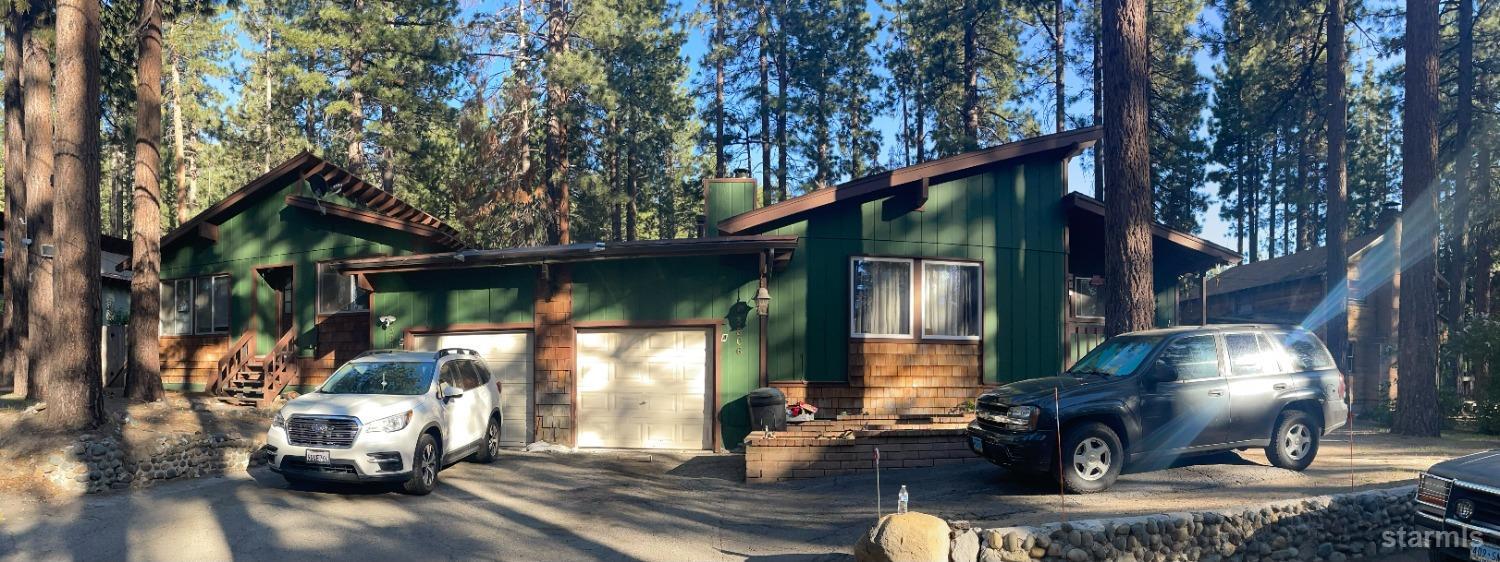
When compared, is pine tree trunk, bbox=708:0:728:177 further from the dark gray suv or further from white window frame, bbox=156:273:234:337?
the dark gray suv

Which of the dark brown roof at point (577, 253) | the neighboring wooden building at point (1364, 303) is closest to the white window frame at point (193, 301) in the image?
the dark brown roof at point (577, 253)

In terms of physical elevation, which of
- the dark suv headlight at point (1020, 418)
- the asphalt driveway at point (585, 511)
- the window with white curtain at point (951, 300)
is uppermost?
the window with white curtain at point (951, 300)

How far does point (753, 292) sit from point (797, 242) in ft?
3.65

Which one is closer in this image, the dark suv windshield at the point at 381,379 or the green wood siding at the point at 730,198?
the dark suv windshield at the point at 381,379

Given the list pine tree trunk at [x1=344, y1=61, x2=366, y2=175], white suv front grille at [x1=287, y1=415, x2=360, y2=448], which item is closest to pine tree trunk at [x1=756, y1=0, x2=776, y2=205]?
pine tree trunk at [x1=344, y1=61, x2=366, y2=175]

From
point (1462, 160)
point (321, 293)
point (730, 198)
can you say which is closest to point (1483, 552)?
point (730, 198)

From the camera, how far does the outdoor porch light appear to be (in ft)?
45.8

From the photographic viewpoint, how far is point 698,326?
48.1ft

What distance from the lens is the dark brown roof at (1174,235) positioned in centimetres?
1547

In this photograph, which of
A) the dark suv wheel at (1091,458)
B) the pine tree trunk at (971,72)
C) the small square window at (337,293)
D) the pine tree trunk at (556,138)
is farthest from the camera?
the pine tree trunk at (971,72)

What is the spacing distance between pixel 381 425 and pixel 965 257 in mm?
9495

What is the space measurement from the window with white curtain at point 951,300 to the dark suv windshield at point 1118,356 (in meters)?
4.43

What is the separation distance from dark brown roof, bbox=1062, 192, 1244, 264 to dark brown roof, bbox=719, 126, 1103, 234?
35.4 inches

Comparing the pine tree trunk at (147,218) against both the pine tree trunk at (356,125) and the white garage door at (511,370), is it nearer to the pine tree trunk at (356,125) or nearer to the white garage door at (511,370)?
the white garage door at (511,370)
